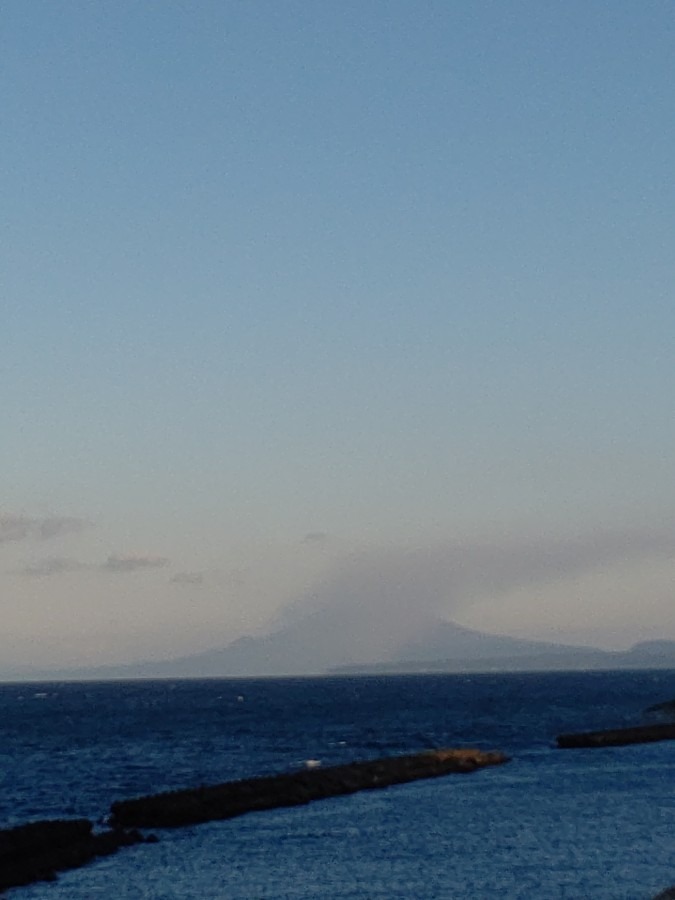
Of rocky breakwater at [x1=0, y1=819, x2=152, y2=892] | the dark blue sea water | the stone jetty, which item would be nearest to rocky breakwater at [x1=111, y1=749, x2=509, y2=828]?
the dark blue sea water

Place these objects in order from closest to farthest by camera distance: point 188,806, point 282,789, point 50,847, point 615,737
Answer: point 50,847
point 188,806
point 282,789
point 615,737

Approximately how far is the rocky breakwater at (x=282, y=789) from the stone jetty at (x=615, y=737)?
12.2m

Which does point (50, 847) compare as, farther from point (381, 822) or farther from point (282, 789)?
point (282, 789)

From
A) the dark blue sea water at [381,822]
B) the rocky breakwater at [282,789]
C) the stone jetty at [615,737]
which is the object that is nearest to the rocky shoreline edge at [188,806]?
the rocky breakwater at [282,789]

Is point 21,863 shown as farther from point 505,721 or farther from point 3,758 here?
point 505,721

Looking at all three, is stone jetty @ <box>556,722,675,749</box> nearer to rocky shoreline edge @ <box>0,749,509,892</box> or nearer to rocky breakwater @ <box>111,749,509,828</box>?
rocky breakwater @ <box>111,749,509,828</box>

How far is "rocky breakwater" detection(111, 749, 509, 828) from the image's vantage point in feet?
194

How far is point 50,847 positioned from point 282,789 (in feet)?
62.6

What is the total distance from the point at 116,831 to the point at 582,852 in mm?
18910

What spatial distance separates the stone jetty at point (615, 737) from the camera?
98.2 m

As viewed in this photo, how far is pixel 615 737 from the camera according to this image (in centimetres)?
10119

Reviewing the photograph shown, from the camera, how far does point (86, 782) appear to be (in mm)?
79500

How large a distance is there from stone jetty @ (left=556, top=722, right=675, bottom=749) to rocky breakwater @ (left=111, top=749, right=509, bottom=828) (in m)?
12.2

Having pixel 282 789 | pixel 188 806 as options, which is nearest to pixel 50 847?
pixel 188 806
